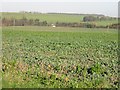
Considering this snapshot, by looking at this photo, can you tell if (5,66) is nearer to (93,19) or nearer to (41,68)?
(41,68)

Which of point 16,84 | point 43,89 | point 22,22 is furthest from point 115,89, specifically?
point 22,22

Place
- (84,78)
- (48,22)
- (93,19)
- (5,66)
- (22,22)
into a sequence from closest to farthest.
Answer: (84,78) < (5,66) < (22,22) < (48,22) < (93,19)

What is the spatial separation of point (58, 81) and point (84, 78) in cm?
111

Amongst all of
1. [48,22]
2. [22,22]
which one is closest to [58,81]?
[22,22]

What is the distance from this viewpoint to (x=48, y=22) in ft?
310

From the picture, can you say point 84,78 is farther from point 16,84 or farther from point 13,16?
point 13,16

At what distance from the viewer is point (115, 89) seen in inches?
392

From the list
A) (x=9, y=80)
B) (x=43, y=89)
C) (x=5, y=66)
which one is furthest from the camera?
(x=5, y=66)

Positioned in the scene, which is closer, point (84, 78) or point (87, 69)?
point (84, 78)

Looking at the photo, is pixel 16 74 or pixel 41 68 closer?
pixel 16 74

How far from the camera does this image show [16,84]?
971cm

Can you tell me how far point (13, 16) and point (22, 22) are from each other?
10.9 feet

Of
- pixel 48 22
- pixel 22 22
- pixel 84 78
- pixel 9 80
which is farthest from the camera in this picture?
pixel 48 22

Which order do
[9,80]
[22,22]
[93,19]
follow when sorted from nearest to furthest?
1. [9,80]
2. [22,22]
3. [93,19]
